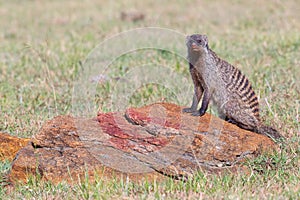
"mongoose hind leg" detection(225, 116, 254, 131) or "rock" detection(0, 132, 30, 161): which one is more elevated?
"mongoose hind leg" detection(225, 116, 254, 131)

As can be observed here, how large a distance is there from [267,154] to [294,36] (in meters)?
3.83

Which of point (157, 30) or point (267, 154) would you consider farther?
point (157, 30)

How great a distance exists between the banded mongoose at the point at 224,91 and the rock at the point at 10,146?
1.26m

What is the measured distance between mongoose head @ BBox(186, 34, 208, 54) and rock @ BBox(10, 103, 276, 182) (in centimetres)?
54

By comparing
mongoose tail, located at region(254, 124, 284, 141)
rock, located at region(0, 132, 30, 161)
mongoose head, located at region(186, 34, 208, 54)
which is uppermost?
mongoose head, located at region(186, 34, 208, 54)

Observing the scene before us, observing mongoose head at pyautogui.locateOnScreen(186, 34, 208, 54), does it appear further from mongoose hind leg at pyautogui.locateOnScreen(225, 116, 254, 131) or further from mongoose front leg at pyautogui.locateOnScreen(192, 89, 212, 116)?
mongoose hind leg at pyautogui.locateOnScreen(225, 116, 254, 131)

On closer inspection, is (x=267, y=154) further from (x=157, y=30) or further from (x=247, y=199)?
(x=157, y=30)

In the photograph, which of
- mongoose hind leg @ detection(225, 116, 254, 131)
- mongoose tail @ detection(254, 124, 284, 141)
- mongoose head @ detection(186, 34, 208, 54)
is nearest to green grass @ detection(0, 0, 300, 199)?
mongoose tail @ detection(254, 124, 284, 141)

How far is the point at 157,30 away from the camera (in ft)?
28.5

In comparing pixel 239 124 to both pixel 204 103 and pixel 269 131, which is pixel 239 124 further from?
pixel 204 103

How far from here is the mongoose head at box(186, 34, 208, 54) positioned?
4379mm

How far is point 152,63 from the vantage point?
7082 millimetres

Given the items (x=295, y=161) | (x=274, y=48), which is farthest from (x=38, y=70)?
(x=295, y=161)

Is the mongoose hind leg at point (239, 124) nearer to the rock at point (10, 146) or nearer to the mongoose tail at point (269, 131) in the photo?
the mongoose tail at point (269, 131)
